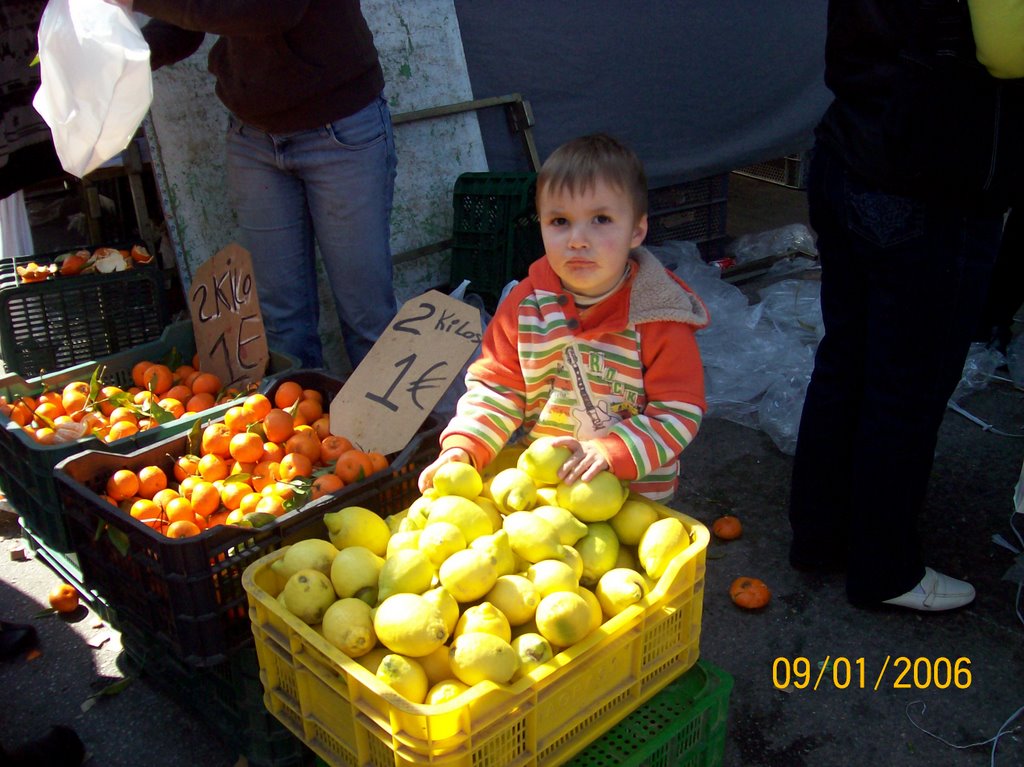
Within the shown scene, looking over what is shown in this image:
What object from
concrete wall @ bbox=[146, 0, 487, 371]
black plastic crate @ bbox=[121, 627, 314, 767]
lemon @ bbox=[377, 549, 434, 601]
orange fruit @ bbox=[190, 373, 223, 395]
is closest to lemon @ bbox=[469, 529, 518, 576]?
lemon @ bbox=[377, 549, 434, 601]

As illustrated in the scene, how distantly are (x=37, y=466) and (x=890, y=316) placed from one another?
7.60ft

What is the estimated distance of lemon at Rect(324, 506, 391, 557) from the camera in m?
1.86

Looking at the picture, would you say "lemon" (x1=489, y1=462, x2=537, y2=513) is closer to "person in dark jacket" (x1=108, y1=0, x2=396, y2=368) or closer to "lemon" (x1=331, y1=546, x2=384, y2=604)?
"lemon" (x1=331, y1=546, x2=384, y2=604)

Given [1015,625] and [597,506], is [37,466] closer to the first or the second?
[597,506]

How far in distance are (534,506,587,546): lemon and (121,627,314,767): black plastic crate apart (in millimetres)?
799

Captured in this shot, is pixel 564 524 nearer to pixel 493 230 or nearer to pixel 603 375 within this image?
pixel 603 375

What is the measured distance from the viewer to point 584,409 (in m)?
2.14

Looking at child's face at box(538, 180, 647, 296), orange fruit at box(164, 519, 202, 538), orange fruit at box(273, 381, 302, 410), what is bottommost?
orange fruit at box(164, 519, 202, 538)

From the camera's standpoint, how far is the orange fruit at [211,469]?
2.44m

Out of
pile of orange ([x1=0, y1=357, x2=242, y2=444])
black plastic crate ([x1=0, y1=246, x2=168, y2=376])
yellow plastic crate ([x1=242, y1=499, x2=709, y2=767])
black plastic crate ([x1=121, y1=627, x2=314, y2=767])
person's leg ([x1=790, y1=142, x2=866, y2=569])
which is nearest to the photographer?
yellow plastic crate ([x1=242, y1=499, x2=709, y2=767])

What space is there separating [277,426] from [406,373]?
0.41m

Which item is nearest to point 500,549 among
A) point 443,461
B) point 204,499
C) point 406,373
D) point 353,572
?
point 353,572

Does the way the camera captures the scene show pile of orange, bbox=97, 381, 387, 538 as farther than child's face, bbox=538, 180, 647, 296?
Yes

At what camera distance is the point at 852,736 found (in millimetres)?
2332
